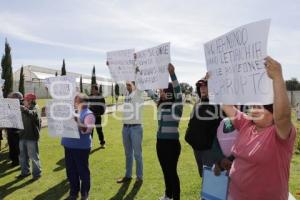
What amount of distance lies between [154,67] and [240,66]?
3035mm

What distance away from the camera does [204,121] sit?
582 centimetres

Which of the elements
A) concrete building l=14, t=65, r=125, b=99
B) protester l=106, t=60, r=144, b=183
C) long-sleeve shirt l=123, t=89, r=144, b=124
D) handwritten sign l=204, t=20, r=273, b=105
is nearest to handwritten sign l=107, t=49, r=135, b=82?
protester l=106, t=60, r=144, b=183

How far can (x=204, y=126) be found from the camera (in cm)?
580

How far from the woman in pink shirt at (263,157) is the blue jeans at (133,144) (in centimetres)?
460

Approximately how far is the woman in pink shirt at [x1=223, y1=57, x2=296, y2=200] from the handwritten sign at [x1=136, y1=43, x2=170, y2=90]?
301cm

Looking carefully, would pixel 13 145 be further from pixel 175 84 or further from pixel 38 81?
pixel 38 81

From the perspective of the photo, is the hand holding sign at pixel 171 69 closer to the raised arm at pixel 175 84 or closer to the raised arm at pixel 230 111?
the raised arm at pixel 175 84

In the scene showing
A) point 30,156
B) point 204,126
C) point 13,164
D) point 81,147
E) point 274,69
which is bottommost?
point 13,164

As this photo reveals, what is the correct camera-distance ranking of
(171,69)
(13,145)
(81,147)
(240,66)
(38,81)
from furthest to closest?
(38,81)
(13,145)
(81,147)
(171,69)
(240,66)

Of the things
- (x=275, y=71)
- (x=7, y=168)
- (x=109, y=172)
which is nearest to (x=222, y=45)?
(x=275, y=71)

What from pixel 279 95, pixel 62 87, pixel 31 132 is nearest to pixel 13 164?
pixel 31 132

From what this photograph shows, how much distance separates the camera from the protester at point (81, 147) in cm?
695

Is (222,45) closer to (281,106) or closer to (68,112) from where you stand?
(281,106)

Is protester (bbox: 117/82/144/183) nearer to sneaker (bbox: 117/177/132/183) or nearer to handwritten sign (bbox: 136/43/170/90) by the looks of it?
sneaker (bbox: 117/177/132/183)
